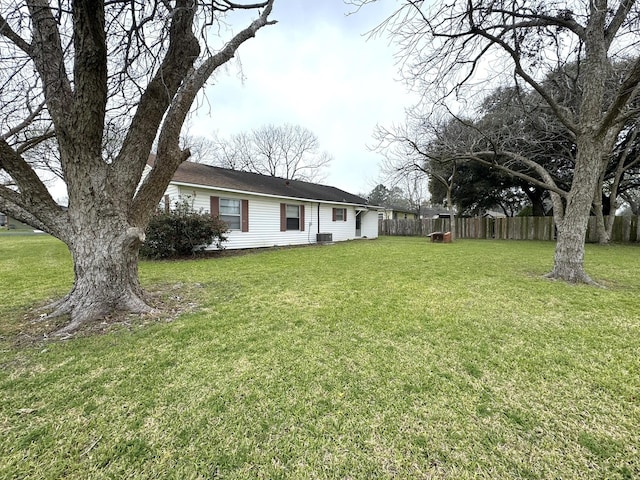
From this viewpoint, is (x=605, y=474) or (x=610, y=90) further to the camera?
(x=610, y=90)

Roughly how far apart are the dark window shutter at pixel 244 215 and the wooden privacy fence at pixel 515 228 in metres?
14.4

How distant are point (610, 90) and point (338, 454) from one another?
1103 cm

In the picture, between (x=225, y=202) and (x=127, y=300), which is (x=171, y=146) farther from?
(x=225, y=202)

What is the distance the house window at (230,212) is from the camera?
1009 centimetres

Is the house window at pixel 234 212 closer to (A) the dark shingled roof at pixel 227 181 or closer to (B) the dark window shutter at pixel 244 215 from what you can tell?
(B) the dark window shutter at pixel 244 215

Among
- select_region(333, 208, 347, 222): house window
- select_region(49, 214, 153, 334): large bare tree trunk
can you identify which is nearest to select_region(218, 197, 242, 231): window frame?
select_region(333, 208, 347, 222): house window

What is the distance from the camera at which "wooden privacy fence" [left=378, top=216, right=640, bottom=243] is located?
13.0m

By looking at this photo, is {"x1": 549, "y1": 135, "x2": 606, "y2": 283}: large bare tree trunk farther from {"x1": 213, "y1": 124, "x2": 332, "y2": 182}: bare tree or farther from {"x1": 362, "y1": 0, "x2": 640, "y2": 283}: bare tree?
{"x1": 213, "y1": 124, "x2": 332, "y2": 182}: bare tree

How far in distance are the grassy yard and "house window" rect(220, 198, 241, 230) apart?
632 cm

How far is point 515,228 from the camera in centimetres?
1627

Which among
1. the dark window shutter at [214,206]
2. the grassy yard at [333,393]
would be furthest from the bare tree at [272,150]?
the grassy yard at [333,393]

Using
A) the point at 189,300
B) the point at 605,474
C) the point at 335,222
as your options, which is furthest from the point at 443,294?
the point at 335,222

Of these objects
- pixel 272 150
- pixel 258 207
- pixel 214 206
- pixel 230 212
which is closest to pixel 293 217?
pixel 258 207

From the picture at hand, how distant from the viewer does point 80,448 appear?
1.51 meters
